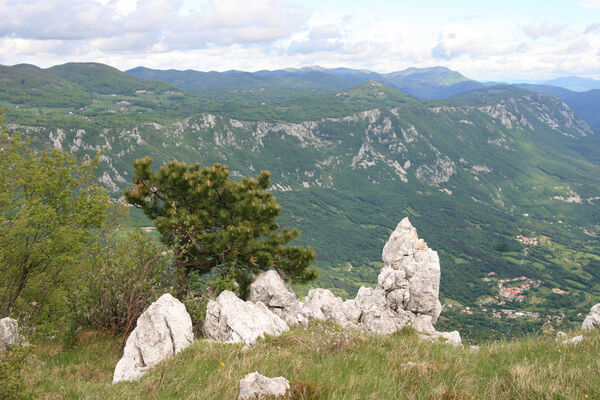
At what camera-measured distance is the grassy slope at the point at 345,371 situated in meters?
6.47

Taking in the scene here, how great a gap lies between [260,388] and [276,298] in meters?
10.0

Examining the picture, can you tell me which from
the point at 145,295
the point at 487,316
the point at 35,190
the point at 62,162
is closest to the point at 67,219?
the point at 35,190

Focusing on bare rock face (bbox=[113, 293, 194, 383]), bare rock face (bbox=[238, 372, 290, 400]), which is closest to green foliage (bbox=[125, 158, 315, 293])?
bare rock face (bbox=[113, 293, 194, 383])

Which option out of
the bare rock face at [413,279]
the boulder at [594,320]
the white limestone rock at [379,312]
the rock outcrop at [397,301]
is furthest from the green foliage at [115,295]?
the boulder at [594,320]

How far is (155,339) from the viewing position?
398 inches

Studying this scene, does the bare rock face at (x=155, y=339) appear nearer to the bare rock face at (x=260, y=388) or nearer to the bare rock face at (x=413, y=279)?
the bare rock face at (x=260, y=388)

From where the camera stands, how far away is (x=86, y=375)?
912cm

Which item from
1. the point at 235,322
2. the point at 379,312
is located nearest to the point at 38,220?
the point at 235,322

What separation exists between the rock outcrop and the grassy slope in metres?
9.60

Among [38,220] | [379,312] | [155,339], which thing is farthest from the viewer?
[379,312]

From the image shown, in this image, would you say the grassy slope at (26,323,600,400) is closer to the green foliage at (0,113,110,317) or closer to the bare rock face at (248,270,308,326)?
the green foliage at (0,113,110,317)

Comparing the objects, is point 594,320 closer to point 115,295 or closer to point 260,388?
point 260,388

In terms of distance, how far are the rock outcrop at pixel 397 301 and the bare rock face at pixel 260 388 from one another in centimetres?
1315

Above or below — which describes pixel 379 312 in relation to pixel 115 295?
below
